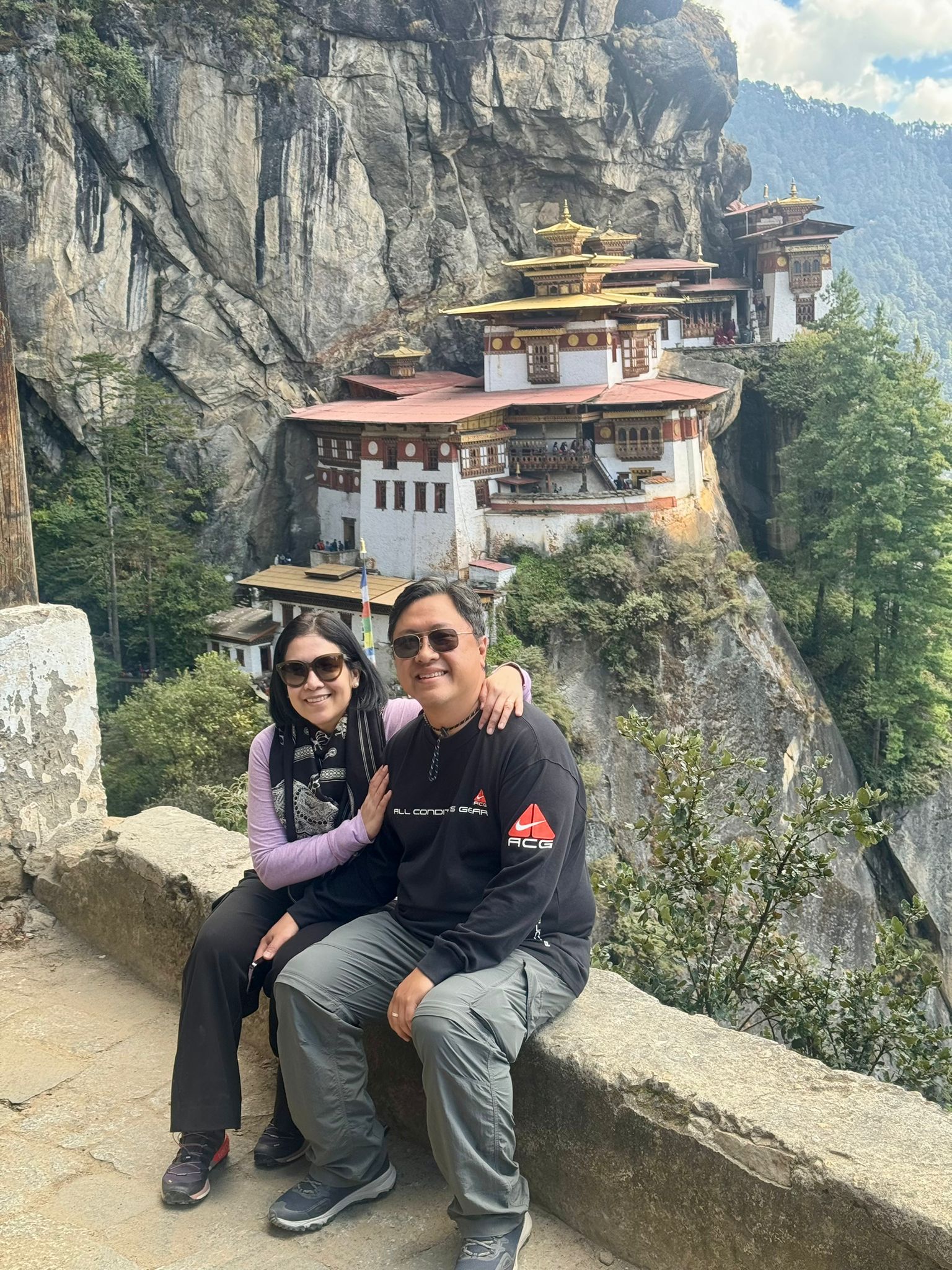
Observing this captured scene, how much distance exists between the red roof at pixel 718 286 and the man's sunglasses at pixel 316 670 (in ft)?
113

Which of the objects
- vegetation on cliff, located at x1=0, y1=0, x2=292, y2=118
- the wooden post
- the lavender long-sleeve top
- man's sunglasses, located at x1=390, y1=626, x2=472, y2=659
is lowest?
the lavender long-sleeve top

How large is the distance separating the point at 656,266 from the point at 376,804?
1302 inches

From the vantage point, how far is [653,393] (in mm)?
25203

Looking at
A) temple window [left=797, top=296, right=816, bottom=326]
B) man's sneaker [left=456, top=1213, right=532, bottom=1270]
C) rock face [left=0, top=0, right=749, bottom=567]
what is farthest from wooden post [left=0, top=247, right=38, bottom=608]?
temple window [left=797, top=296, right=816, bottom=326]

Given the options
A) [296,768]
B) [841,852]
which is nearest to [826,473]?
[841,852]

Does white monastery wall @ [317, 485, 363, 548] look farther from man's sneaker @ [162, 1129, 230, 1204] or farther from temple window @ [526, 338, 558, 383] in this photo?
man's sneaker @ [162, 1129, 230, 1204]

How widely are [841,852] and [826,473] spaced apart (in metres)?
8.26

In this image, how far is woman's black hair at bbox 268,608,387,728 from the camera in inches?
125

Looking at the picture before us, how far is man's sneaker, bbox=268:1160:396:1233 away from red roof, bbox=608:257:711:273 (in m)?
31.2

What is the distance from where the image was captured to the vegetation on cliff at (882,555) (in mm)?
24547

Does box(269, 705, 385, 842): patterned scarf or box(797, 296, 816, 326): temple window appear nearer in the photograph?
box(269, 705, 385, 842): patterned scarf

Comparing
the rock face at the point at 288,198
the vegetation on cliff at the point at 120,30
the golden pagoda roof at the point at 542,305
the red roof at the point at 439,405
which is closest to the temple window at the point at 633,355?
the golden pagoda roof at the point at 542,305

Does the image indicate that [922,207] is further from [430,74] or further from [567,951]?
[567,951]

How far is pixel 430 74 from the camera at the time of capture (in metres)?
28.0
